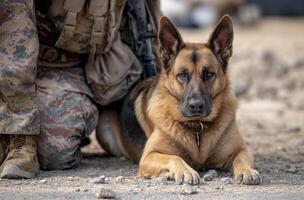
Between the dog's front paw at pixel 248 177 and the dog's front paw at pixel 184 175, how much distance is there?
1.10 ft

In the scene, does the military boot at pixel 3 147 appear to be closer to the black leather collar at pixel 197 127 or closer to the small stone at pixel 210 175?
the black leather collar at pixel 197 127

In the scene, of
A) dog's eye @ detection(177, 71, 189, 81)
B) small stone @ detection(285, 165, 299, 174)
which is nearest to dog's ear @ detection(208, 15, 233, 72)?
dog's eye @ detection(177, 71, 189, 81)

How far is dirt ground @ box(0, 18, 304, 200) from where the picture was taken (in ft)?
18.5

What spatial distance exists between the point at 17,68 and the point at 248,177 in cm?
200

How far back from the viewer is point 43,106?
270 inches

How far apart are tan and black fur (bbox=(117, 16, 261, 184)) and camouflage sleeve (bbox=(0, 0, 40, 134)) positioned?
1.02 metres

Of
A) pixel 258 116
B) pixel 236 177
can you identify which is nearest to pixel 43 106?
pixel 236 177

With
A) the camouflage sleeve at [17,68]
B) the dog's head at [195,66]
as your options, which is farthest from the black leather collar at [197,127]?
the camouflage sleeve at [17,68]

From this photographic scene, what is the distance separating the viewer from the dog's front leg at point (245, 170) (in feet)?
19.4

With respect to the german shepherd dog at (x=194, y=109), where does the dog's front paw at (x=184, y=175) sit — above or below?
below

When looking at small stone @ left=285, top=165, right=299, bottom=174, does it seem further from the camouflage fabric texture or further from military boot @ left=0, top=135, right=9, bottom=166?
military boot @ left=0, top=135, right=9, bottom=166

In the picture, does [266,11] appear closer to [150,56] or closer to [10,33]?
[150,56]

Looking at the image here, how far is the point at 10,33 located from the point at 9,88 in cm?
45

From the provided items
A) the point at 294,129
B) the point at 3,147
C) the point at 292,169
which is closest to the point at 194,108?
the point at 292,169
